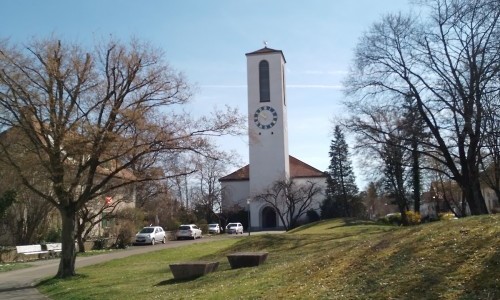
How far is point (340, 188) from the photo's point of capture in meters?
79.5

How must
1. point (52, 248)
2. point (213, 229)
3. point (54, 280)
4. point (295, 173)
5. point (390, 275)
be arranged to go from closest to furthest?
point (390, 275) < point (54, 280) < point (52, 248) < point (213, 229) < point (295, 173)

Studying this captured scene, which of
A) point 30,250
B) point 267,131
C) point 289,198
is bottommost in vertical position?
point 30,250

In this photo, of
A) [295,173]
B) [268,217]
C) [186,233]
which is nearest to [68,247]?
[186,233]

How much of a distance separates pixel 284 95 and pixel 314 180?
14222mm

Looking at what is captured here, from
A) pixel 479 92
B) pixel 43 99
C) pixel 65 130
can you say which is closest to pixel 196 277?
pixel 65 130

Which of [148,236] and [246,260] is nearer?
[246,260]

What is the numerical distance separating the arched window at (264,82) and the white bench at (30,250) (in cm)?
5030

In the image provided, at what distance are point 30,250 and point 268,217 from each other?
171 ft

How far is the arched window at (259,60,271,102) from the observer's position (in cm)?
8244

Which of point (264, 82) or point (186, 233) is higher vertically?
point (264, 82)

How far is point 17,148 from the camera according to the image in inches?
839

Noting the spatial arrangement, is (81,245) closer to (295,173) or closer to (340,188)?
(340,188)

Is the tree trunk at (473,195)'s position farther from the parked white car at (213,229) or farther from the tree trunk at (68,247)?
the parked white car at (213,229)

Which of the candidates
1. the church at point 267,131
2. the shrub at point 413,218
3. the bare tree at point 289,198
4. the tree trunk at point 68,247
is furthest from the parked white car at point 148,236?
the church at point 267,131
